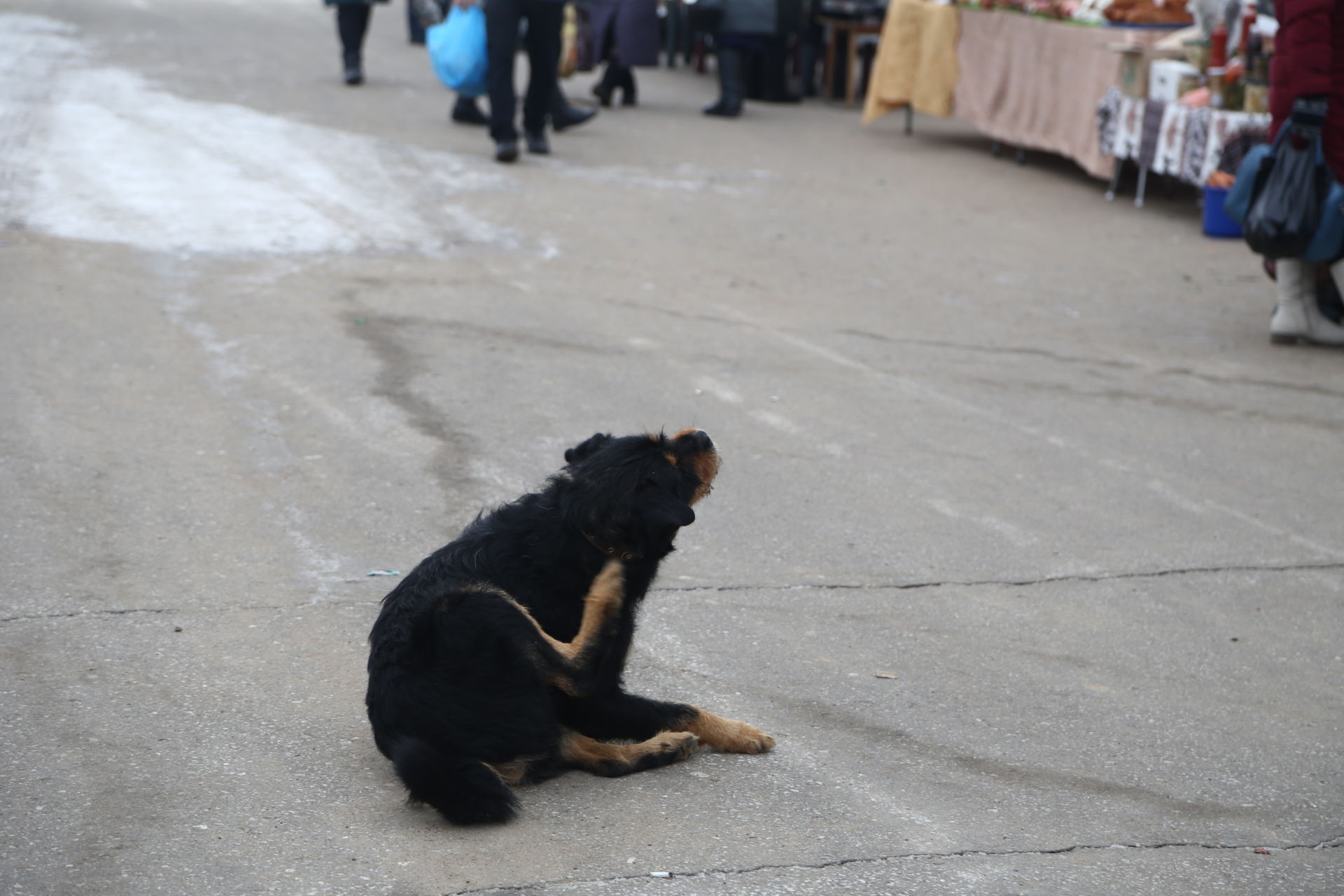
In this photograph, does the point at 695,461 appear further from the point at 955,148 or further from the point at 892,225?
the point at 955,148

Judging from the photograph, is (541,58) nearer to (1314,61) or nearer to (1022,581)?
(1314,61)

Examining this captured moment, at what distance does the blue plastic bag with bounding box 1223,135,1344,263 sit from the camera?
7773 millimetres

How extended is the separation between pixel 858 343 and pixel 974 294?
163cm

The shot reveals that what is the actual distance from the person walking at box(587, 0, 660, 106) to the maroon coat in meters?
7.96

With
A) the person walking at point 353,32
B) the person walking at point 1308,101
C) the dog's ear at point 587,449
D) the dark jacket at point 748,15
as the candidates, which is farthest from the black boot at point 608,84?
the dog's ear at point 587,449

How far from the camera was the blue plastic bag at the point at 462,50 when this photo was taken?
40.3 ft

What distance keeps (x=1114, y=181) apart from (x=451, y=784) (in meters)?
10.7

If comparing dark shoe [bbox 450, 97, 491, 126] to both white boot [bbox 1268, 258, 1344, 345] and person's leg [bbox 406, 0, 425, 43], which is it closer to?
person's leg [bbox 406, 0, 425, 43]

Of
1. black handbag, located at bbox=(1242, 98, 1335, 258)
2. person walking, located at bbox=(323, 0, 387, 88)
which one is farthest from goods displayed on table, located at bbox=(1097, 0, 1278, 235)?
person walking, located at bbox=(323, 0, 387, 88)

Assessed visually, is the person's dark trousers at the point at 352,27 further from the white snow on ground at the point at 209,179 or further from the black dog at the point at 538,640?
the black dog at the point at 538,640

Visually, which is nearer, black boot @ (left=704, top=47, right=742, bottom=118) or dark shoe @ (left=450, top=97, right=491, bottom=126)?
dark shoe @ (left=450, top=97, right=491, bottom=126)

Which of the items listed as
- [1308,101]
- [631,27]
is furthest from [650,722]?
[631,27]

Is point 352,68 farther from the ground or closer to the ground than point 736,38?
closer to the ground

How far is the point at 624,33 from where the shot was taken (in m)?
14.7
